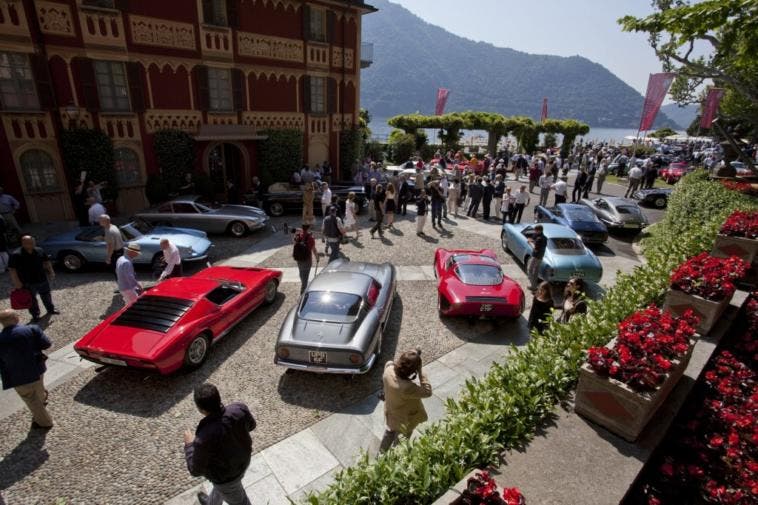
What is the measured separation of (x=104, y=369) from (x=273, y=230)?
875cm

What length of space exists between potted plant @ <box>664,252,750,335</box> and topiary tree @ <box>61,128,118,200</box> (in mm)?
17691

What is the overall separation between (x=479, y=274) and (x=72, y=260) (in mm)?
10606

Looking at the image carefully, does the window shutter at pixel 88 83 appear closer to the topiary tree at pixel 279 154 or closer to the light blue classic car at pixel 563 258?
the topiary tree at pixel 279 154

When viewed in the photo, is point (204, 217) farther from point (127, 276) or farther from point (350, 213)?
point (127, 276)

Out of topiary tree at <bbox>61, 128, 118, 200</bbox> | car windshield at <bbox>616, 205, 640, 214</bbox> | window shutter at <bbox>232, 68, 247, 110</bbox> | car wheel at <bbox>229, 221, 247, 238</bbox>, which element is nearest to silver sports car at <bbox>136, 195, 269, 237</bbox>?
car wheel at <bbox>229, 221, 247, 238</bbox>

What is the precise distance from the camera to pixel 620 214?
49.7ft

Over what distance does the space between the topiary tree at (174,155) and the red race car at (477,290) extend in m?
13.4

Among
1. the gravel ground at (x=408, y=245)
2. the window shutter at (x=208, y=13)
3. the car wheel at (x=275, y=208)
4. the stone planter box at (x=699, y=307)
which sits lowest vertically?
the gravel ground at (x=408, y=245)

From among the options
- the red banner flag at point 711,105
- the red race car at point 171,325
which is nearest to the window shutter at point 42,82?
the red race car at point 171,325

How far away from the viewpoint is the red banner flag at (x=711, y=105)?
21.8 meters

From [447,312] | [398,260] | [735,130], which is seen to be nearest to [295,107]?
[398,260]

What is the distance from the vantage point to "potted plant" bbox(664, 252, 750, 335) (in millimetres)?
5043

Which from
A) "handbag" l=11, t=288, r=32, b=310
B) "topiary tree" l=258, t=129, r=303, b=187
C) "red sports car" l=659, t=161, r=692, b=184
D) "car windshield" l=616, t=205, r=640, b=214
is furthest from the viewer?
"red sports car" l=659, t=161, r=692, b=184

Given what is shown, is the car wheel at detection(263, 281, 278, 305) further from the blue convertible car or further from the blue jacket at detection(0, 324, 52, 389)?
the blue convertible car
